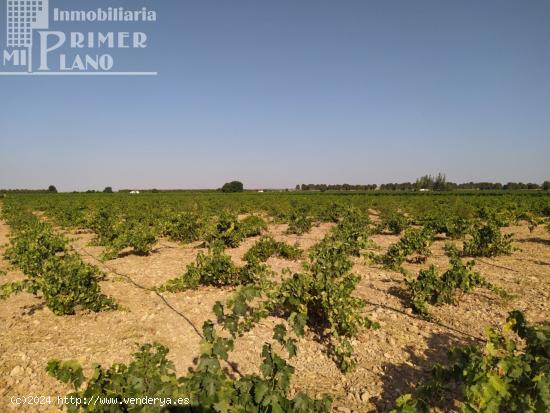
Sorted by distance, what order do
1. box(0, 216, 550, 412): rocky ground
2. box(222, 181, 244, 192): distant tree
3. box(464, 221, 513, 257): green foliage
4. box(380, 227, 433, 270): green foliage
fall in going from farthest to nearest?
box(222, 181, 244, 192): distant tree → box(464, 221, 513, 257): green foliage → box(380, 227, 433, 270): green foliage → box(0, 216, 550, 412): rocky ground

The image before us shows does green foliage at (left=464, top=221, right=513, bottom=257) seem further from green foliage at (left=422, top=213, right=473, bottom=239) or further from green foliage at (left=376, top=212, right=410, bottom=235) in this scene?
green foliage at (left=376, top=212, right=410, bottom=235)

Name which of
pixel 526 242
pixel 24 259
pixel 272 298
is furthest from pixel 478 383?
pixel 526 242

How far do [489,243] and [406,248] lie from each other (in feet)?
8.92

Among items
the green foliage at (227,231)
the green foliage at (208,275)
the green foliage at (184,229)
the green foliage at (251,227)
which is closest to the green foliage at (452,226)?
the green foliage at (251,227)

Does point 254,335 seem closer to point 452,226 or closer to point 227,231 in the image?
point 227,231

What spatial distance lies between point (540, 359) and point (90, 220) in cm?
1553

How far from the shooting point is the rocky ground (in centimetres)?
394

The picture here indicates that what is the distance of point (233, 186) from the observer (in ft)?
327

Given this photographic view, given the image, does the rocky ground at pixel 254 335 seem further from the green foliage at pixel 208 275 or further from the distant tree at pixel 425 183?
the distant tree at pixel 425 183

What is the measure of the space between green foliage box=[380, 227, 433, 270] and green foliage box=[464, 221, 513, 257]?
152 centimetres

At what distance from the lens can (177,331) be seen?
517 cm

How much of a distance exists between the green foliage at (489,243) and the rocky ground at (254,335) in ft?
5.09

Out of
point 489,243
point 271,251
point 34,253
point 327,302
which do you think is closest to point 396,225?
point 489,243

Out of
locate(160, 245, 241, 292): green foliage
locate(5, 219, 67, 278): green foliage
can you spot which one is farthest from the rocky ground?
locate(5, 219, 67, 278): green foliage
